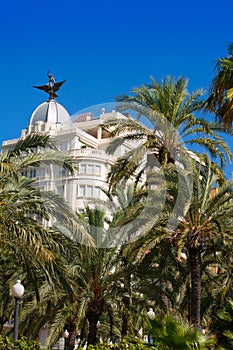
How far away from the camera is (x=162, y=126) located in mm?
20016

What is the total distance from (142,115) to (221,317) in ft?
24.1

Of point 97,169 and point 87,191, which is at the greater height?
point 97,169

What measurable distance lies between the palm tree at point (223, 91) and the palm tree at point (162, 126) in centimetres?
489

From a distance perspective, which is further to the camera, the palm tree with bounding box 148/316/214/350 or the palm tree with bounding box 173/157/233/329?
the palm tree with bounding box 173/157/233/329

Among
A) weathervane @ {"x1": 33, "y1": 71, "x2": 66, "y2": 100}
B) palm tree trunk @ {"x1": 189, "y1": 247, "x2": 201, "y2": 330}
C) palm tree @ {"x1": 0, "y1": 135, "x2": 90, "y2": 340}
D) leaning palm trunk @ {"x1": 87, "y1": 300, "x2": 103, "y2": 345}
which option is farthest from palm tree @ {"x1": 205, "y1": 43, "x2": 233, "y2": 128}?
weathervane @ {"x1": 33, "y1": 71, "x2": 66, "y2": 100}

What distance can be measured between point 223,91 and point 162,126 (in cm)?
545

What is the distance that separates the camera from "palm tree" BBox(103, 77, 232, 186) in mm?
20156

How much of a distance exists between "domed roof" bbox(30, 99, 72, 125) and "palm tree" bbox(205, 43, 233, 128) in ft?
146

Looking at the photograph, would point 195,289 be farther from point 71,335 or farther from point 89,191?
point 89,191

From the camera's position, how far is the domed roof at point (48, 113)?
59.7 meters

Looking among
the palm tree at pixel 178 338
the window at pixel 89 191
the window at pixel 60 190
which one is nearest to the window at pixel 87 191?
the window at pixel 89 191

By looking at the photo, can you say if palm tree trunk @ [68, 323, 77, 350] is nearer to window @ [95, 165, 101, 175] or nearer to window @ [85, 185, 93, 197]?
window @ [95, 165, 101, 175]

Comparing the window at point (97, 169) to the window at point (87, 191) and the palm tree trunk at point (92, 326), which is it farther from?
the palm tree trunk at point (92, 326)

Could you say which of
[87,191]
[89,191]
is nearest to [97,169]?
[89,191]
